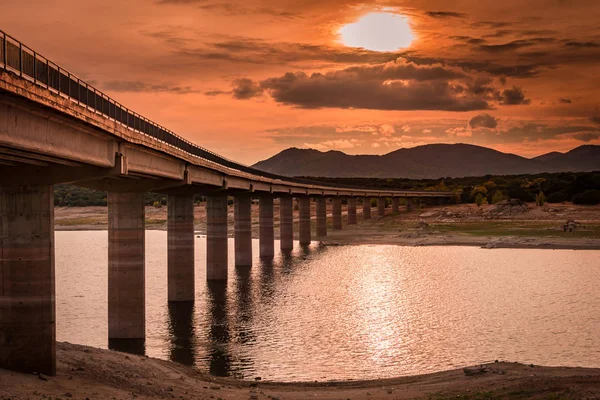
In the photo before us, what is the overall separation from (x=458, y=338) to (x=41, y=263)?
24.0m

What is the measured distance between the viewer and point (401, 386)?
30.3 m

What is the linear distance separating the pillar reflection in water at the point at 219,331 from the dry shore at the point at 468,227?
5343cm

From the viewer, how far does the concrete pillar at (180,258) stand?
5850 cm

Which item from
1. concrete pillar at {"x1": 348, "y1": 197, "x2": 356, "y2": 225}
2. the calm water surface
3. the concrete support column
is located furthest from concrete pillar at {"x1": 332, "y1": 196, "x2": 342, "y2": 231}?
the calm water surface

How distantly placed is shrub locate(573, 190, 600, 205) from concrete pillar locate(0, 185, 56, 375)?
134m

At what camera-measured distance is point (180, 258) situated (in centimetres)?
5856

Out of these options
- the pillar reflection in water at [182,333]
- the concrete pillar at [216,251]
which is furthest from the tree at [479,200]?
the pillar reflection in water at [182,333]

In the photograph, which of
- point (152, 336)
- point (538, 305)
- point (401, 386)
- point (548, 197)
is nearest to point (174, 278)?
point (152, 336)

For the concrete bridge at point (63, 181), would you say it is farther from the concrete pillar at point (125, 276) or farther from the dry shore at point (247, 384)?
the dry shore at point (247, 384)

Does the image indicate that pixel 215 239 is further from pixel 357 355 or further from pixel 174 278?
pixel 357 355

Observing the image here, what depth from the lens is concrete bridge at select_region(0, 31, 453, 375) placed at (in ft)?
85.0

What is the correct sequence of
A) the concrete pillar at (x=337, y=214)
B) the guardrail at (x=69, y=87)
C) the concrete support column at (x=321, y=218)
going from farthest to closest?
the concrete pillar at (x=337, y=214), the concrete support column at (x=321, y=218), the guardrail at (x=69, y=87)

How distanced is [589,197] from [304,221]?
5766 cm

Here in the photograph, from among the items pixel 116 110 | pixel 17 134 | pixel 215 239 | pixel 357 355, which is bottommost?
pixel 357 355
